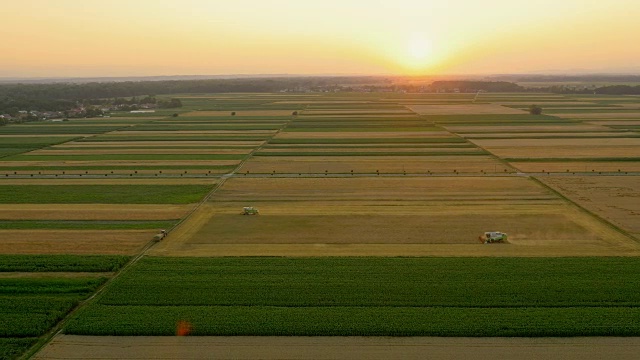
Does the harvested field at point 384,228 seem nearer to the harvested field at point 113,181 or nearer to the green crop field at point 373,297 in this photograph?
the green crop field at point 373,297

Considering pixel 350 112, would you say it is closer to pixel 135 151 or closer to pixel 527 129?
pixel 527 129

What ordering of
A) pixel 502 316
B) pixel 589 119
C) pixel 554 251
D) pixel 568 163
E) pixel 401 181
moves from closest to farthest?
pixel 502 316, pixel 554 251, pixel 401 181, pixel 568 163, pixel 589 119

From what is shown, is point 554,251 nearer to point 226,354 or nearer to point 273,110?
point 226,354

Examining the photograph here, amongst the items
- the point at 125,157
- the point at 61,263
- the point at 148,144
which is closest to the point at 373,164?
the point at 125,157

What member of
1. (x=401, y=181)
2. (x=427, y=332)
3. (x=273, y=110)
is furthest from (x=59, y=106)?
(x=427, y=332)

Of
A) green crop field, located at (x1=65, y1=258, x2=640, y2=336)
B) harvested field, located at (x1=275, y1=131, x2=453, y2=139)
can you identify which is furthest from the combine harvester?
harvested field, located at (x1=275, y1=131, x2=453, y2=139)

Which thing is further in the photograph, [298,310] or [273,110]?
[273,110]

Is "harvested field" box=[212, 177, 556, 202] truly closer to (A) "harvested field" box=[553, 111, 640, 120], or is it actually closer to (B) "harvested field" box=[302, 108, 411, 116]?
(A) "harvested field" box=[553, 111, 640, 120]
